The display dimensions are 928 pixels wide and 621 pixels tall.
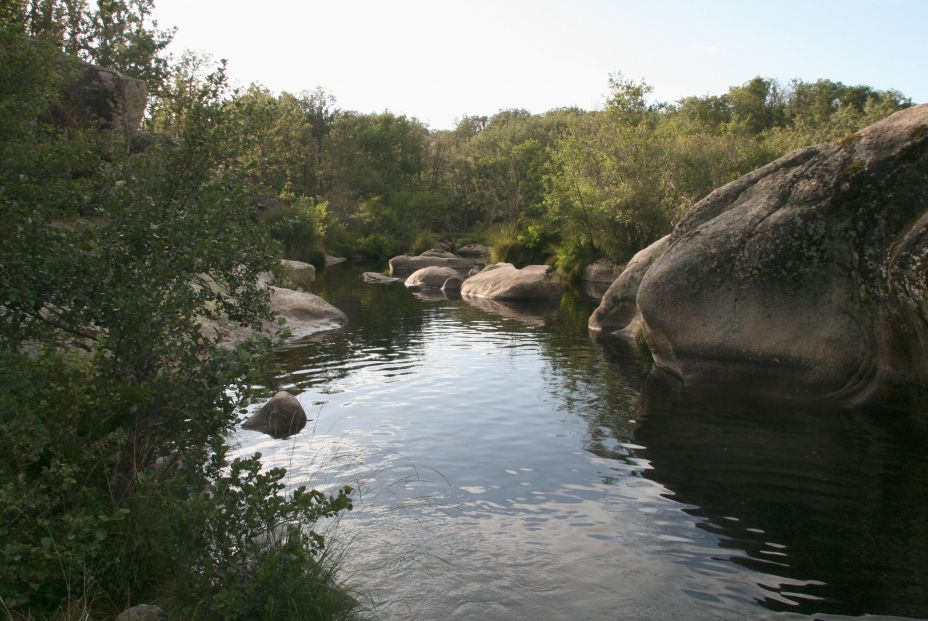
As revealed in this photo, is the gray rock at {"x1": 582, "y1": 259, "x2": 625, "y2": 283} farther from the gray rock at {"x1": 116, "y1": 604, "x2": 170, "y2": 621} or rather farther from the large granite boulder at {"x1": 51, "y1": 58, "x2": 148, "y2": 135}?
the gray rock at {"x1": 116, "y1": 604, "x2": 170, "y2": 621}

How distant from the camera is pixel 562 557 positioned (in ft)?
24.3

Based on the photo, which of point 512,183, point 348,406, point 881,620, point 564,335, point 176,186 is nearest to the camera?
point 881,620

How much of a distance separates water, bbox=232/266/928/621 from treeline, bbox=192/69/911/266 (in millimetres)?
15542

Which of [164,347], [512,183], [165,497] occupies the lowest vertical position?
[165,497]

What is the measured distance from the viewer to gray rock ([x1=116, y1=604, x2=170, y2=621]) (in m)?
4.78

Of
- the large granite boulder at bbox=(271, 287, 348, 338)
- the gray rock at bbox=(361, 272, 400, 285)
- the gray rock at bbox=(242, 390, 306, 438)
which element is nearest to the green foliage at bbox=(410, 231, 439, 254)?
the gray rock at bbox=(361, 272, 400, 285)

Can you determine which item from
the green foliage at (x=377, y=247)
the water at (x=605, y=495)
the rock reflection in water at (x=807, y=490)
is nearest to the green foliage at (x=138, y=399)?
the water at (x=605, y=495)

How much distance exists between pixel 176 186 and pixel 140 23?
61035 millimetres

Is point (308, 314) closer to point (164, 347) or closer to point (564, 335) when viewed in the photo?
point (564, 335)

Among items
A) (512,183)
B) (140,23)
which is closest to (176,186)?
(140,23)

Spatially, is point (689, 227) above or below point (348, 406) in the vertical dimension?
above

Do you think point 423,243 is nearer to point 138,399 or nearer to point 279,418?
point 279,418

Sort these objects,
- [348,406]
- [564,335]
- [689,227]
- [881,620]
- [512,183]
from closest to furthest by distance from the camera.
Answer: [881,620], [348,406], [689,227], [564,335], [512,183]

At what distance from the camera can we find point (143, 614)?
4.80 meters
